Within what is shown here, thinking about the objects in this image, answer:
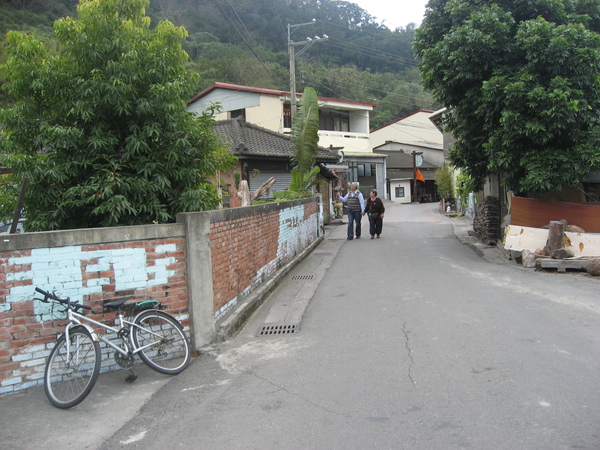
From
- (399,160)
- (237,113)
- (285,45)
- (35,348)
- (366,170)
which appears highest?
(285,45)

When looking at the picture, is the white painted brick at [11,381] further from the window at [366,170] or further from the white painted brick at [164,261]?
the window at [366,170]

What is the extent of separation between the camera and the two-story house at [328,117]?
32.3m

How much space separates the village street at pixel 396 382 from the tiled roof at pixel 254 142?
36.7 feet

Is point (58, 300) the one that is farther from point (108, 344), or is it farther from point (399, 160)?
point (399, 160)

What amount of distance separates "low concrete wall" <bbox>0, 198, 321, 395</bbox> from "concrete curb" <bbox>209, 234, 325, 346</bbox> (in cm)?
10

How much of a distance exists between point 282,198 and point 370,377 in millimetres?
10742

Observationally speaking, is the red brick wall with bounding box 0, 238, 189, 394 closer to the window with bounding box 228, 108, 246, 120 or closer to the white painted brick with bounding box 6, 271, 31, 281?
the white painted brick with bounding box 6, 271, 31, 281

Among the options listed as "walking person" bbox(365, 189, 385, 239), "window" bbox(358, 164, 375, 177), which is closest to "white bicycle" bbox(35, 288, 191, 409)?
"walking person" bbox(365, 189, 385, 239)

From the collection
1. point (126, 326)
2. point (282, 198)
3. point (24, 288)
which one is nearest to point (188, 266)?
point (126, 326)

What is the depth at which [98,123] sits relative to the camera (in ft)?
21.4

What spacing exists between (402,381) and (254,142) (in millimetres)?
16706

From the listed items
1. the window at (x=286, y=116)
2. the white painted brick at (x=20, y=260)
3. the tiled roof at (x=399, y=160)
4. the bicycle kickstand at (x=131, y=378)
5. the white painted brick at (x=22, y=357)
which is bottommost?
the bicycle kickstand at (x=131, y=378)

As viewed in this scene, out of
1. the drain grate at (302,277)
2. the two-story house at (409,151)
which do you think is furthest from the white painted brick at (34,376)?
the two-story house at (409,151)

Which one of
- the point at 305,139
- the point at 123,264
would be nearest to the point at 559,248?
the point at 305,139
